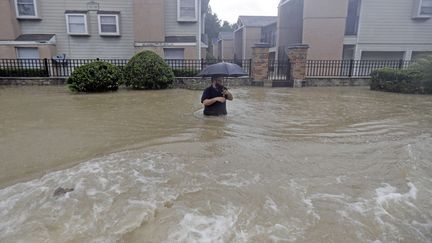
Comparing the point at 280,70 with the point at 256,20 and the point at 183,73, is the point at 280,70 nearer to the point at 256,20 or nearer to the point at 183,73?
the point at 183,73

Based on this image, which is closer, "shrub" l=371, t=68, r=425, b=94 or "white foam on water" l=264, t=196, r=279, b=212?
"white foam on water" l=264, t=196, r=279, b=212

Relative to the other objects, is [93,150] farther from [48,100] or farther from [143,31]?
[143,31]

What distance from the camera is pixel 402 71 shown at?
12.8 meters

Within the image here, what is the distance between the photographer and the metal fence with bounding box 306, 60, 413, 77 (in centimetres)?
1600

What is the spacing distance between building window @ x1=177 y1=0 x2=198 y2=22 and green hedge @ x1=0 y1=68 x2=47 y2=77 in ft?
24.4

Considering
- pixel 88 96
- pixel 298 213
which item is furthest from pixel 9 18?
pixel 298 213

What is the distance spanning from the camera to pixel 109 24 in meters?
16.5

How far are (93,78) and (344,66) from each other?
13.2m

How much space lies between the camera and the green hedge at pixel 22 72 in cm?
1405

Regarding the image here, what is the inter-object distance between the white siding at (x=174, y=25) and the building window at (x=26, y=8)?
6.89m

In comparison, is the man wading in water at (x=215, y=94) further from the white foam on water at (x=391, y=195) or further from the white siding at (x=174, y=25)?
the white siding at (x=174, y=25)

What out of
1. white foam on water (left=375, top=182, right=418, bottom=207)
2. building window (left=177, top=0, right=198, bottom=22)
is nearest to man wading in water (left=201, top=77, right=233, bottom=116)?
white foam on water (left=375, top=182, right=418, bottom=207)

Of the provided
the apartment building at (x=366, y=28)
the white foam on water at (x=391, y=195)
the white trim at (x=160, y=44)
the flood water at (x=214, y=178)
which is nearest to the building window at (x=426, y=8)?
the apartment building at (x=366, y=28)

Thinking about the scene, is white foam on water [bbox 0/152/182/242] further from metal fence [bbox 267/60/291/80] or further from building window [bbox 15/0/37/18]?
building window [bbox 15/0/37/18]
